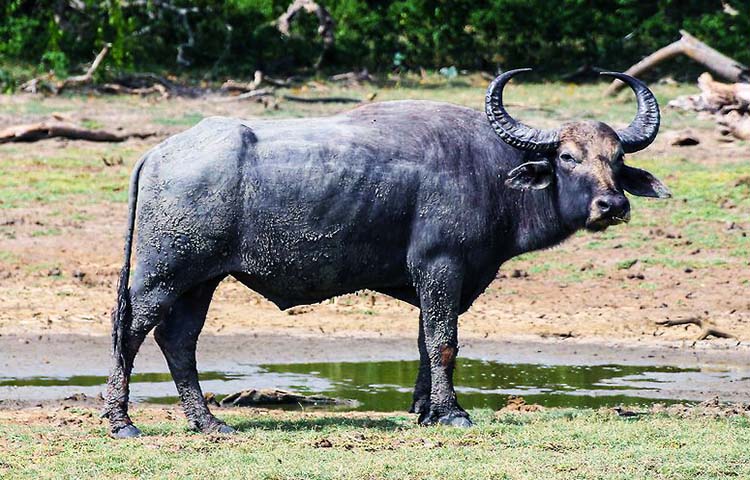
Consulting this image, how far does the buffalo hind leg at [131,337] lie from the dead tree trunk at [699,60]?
13.0m

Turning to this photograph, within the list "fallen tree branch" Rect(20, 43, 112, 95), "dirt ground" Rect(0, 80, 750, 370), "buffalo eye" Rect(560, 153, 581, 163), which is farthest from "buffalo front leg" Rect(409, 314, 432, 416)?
"fallen tree branch" Rect(20, 43, 112, 95)

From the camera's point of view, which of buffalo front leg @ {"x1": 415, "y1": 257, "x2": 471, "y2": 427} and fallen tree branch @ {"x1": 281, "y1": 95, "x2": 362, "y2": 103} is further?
fallen tree branch @ {"x1": 281, "y1": 95, "x2": 362, "y2": 103}

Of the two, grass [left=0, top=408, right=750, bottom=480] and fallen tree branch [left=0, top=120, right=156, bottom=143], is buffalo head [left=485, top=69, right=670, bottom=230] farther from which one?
fallen tree branch [left=0, top=120, right=156, bottom=143]

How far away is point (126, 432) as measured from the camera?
29.7 feet

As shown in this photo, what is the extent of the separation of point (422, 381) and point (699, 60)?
1306 cm

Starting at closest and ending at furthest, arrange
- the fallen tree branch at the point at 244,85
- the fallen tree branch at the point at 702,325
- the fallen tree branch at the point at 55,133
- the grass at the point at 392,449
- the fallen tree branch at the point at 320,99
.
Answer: the grass at the point at 392,449
the fallen tree branch at the point at 702,325
the fallen tree branch at the point at 55,133
the fallen tree branch at the point at 320,99
the fallen tree branch at the point at 244,85

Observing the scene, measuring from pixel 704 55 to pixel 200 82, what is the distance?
7.72 meters

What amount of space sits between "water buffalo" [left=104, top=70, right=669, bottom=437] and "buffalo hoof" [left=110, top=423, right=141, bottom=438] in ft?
0.05

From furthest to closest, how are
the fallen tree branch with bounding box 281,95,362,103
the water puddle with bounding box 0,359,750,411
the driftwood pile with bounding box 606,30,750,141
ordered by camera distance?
the fallen tree branch with bounding box 281,95,362,103, the driftwood pile with bounding box 606,30,750,141, the water puddle with bounding box 0,359,750,411

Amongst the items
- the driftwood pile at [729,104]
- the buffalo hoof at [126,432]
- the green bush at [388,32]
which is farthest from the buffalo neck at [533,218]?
the green bush at [388,32]

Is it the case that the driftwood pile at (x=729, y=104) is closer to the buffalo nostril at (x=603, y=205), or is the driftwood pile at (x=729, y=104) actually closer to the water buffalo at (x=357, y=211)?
the water buffalo at (x=357, y=211)

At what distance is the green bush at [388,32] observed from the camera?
978 inches

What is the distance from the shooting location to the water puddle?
11203mm

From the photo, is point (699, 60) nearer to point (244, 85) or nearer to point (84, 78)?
point (244, 85)
